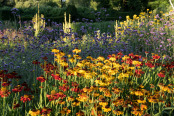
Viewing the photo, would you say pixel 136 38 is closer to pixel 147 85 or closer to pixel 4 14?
pixel 147 85

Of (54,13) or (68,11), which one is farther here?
A: (54,13)

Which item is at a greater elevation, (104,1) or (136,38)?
(104,1)

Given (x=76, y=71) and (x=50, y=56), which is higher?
(x=76, y=71)

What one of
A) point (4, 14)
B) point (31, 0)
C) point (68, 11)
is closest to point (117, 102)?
point (68, 11)

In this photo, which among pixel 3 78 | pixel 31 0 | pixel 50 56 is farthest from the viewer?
pixel 31 0

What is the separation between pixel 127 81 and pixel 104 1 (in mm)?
23648

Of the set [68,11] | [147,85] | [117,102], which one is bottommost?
[147,85]

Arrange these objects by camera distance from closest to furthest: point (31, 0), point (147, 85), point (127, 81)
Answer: point (127, 81) → point (147, 85) → point (31, 0)

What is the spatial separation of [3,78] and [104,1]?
79.4ft

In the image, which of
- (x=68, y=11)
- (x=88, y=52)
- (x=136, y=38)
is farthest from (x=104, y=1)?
(x=88, y=52)

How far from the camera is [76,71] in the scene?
2.72m

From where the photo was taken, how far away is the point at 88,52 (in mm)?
5750

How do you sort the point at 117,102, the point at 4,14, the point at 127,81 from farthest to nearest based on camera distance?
the point at 4,14 → the point at 127,81 → the point at 117,102

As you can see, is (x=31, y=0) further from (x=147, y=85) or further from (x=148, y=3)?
(x=147, y=85)
